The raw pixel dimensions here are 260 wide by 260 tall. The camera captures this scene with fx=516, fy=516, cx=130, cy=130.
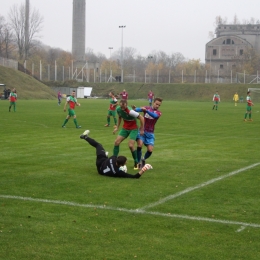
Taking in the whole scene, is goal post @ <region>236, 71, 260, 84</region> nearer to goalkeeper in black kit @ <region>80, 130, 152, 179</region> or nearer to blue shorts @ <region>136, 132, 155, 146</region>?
blue shorts @ <region>136, 132, 155, 146</region>

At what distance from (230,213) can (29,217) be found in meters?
3.42

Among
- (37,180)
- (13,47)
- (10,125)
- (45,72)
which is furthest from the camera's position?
(13,47)

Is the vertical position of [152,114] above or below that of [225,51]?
below

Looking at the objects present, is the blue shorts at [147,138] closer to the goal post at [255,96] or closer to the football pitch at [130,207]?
the football pitch at [130,207]

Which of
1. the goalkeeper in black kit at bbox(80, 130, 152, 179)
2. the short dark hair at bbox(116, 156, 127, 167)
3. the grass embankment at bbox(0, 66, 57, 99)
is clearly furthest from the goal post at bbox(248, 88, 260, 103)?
the short dark hair at bbox(116, 156, 127, 167)

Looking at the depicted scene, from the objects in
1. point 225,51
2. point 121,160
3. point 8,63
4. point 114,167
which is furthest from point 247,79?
point 121,160

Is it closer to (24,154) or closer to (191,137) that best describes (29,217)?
(24,154)

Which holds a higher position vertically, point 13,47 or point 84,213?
point 13,47

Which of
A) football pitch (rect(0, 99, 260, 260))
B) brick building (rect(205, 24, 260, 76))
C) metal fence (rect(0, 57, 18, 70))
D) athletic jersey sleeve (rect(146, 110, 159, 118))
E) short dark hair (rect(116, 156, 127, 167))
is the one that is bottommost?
football pitch (rect(0, 99, 260, 260))

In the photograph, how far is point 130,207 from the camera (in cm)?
923

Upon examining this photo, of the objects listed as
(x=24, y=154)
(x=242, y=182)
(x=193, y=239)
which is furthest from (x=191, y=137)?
(x=193, y=239)

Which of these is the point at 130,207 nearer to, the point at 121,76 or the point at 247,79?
the point at 247,79

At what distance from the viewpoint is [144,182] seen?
1162 cm

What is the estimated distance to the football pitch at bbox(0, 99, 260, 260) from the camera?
277 inches
